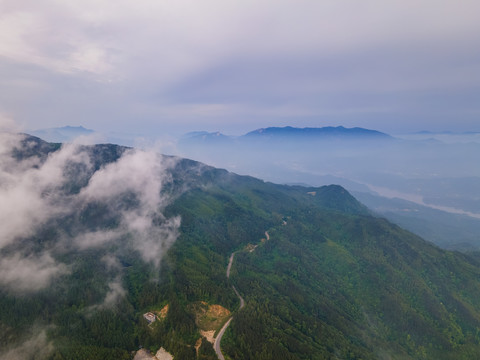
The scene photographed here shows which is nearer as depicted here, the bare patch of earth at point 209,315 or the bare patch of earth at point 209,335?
the bare patch of earth at point 209,335

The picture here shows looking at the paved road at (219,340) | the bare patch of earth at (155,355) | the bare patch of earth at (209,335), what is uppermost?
the paved road at (219,340)

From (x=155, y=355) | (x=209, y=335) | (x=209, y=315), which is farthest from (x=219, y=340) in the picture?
(x=155, y=355)

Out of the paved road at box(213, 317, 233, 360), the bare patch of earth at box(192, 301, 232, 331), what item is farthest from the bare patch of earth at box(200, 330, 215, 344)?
the bare patch of earth at box(192, 301, 232, 331)

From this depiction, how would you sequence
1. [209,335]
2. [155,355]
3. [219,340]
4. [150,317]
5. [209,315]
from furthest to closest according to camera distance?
[209,315] → [150,317] → [209,335] → [219,340] → [155,355]

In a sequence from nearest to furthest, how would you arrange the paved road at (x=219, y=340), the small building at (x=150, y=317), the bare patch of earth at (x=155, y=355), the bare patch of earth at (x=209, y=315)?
the bare patch of earth at (x=155, y=355) < the paved road at (x=219, y=340) < the bare patch of earth at (x=209, y=315) < the small building at (x=150, y=317)

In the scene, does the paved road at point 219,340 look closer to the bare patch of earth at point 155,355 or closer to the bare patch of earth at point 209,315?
the bare patch of earth at point 209,315

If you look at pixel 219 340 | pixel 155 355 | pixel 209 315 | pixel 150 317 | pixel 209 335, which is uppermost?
pixel 219 340

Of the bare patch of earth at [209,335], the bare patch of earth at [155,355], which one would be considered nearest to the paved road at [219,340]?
the bare patch of earth at [209,335]

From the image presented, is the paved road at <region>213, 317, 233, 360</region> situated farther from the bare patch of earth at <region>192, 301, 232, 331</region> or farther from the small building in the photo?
the small building

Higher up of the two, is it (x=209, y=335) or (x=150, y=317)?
(x=209, y=335)

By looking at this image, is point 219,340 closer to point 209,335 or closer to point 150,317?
point 209,335

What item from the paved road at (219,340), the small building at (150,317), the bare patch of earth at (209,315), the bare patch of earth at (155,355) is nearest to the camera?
the bare patch of earth at (155,355)

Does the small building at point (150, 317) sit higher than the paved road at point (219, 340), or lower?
lower
